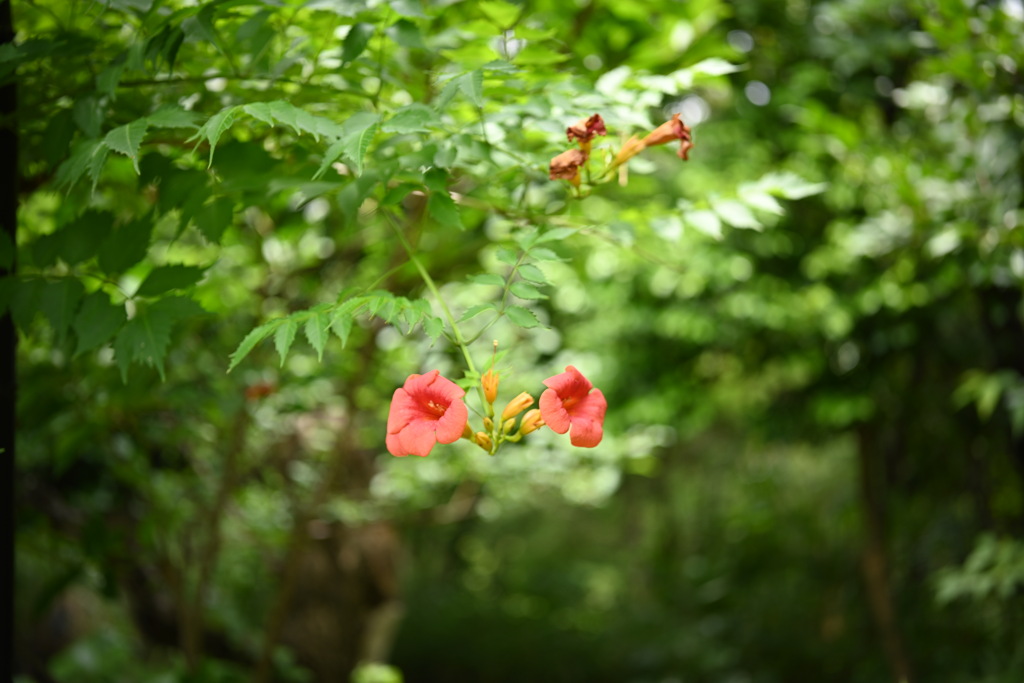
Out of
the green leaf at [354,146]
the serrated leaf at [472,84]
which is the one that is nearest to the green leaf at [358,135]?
the green leaf at [354,146]

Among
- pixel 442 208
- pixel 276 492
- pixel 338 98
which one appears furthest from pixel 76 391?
pixel 276 492

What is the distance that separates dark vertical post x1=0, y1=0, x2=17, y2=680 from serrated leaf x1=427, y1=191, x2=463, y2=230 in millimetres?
664

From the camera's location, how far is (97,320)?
1.11 meters

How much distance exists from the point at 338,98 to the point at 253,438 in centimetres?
201

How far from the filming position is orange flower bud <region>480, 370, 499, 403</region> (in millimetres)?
897

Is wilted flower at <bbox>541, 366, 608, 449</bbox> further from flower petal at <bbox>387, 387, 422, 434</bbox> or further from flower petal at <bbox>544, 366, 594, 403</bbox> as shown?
flower petal at <bbox>387, 387, 422, 434</bbox>

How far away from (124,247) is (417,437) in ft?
1.97

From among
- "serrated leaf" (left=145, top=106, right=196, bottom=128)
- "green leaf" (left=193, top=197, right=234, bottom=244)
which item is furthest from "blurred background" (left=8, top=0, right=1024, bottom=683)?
"serrated leaf" (left=145, top=106, right=196, bottom=128)

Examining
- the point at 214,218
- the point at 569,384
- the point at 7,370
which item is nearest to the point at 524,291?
the point at 569,384

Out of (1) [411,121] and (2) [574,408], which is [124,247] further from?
(2) [574,408]

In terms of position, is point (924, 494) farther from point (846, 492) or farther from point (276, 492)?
point (276, 492)

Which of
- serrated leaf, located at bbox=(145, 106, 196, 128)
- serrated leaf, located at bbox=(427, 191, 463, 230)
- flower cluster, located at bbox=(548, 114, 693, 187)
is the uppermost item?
serrated leaf, located at bbox=(145, 106, 196, 128)

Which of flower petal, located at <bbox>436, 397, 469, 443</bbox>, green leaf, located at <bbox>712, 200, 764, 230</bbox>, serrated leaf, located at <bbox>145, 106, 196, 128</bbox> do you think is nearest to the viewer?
flower petal, located at <bbox>436, 397, 469, 443</bbox>

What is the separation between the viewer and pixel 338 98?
138cm
